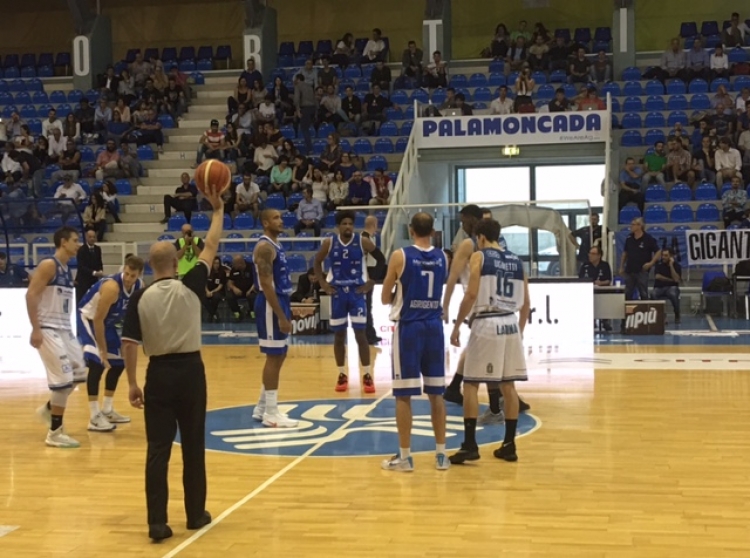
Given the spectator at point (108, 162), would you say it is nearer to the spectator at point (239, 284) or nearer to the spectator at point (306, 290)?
the spectator at point (239, 284)

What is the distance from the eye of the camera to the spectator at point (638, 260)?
17594 millimetres

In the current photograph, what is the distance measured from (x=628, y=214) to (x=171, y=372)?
51.7 ft

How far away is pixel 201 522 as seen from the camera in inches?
234

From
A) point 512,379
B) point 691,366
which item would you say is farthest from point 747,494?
point 691,366

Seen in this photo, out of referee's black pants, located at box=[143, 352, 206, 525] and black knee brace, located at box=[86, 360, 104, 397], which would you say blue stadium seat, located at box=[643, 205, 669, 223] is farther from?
referee's black pants, located at box=[143, 352, 206, 525]

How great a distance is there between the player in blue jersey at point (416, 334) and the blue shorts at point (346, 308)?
3636 mm

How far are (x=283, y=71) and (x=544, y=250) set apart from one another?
1265 centimetres

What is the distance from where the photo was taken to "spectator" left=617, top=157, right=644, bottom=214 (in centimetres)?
2055

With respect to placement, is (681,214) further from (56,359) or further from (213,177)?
(213,177)

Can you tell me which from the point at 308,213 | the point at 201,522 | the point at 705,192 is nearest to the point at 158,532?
the point at 201,522

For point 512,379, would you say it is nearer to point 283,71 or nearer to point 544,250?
point 544,250

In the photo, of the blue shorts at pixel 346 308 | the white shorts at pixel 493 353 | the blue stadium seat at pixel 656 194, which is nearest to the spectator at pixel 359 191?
the blue stadium seat at pixel 656 194

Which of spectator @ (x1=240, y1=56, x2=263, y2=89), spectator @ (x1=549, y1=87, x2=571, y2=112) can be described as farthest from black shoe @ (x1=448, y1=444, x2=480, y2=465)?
spectator @ (x1=240, y1=56, x2=263, y2=89)

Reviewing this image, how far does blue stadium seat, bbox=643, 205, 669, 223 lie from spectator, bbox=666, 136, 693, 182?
914 mm
